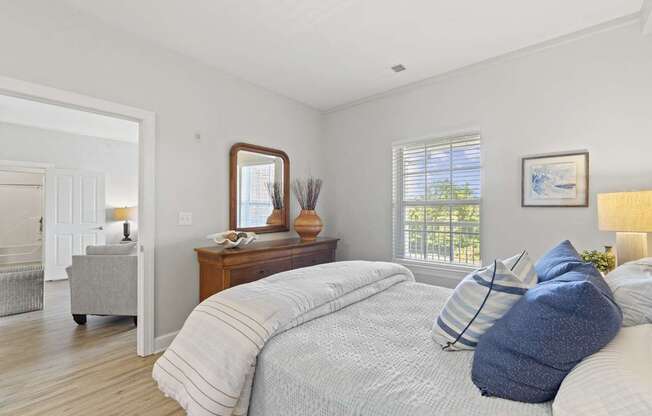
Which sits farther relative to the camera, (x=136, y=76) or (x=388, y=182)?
(x=388, y=182)

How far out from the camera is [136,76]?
2625 mm

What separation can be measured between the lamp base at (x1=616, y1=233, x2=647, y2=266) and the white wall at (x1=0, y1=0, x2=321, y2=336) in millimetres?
3244

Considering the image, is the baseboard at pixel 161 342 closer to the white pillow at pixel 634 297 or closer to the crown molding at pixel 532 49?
the white pillow at pixel 634 297

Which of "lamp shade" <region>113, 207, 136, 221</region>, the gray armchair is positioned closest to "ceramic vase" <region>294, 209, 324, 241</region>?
the gray armchair

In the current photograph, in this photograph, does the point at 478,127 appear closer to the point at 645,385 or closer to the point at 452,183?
the point at 452,183

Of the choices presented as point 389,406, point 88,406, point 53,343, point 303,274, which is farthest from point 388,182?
point 53,343

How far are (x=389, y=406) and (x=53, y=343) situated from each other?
11.2 feet

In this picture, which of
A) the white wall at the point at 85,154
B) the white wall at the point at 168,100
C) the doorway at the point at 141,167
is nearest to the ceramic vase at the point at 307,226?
the white wall at the point at 168,100

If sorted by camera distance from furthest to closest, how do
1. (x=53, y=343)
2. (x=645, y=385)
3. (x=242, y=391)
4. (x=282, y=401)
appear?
(x=53, y=343) < (x=242, y=391) < (x=282, y=401) < (x=645, y=385)

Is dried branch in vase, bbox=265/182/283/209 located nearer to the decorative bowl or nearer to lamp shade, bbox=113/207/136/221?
the decorative bowl

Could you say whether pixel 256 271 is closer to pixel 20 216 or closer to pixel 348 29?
pixel 348 29

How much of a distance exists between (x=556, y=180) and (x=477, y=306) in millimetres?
2045

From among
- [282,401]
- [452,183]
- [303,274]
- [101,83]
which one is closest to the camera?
[282,401]

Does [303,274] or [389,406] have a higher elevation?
[303,274]
